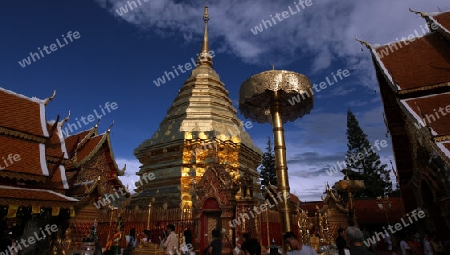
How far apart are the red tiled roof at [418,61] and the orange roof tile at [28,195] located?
11.1 meters

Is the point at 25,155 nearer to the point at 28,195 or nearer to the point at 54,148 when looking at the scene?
the point at 28,195

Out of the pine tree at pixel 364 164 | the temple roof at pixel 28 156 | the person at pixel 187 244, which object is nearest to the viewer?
the person at pixel 187 244

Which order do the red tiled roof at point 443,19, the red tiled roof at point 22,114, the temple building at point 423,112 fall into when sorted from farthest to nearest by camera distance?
the red tiled roof at point 22,114
the red tiled roof at point 443,19
the temple building at point 423,112

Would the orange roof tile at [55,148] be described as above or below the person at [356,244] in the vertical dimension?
above

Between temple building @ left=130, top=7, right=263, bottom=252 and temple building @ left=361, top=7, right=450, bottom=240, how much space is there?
5.08 meters

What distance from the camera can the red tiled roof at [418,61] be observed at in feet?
28.2

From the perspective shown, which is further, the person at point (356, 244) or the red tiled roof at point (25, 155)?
the red tiled roof at point (25, 155)

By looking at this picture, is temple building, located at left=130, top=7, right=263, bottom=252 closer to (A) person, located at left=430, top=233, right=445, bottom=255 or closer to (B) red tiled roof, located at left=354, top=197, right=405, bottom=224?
(A) person, located at left=430, top=233, right=445, bottom=255

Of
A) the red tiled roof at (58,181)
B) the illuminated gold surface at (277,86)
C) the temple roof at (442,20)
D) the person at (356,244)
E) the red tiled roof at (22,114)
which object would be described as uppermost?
the temple roof at (442,20)

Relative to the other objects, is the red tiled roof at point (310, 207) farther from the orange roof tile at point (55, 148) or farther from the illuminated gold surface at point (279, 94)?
the orange roof tile at point (55, 148)

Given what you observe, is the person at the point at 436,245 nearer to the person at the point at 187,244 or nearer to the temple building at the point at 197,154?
the temple building at the point at 197,154

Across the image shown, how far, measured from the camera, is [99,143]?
1672 cm

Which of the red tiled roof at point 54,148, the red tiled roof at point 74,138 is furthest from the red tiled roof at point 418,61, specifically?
the red tiled roof at point 74,138

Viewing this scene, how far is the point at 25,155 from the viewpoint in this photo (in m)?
9.85
